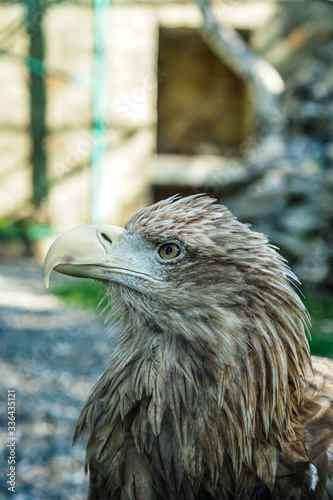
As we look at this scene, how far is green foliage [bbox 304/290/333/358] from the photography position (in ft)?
14.1

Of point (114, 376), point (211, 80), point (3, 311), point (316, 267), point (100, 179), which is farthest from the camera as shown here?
point (211, 80)

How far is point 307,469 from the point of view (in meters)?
1.61

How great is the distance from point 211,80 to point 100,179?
4433 mm

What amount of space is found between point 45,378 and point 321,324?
95.0 inches

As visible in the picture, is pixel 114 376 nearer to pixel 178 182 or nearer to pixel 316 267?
pixel 316 267

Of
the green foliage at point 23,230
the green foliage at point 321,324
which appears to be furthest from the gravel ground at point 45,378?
the green foliage at point 321,324

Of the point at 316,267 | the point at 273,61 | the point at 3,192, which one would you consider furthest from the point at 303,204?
the point at 3,192

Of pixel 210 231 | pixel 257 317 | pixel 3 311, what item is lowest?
pixel 3 311

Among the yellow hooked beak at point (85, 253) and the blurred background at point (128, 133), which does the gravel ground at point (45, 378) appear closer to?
the blurred background at point (128, 133)

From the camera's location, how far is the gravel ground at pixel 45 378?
2701mm

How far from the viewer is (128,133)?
7176mm

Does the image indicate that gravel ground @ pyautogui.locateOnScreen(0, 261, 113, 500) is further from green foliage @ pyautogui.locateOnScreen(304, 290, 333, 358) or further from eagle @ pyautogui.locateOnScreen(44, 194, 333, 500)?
green foliage @ pyautogui.locateOnScreen(304, 290, 333, 358)

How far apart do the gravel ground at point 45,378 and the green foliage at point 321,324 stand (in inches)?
64.1

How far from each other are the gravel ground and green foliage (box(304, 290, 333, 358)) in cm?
163
